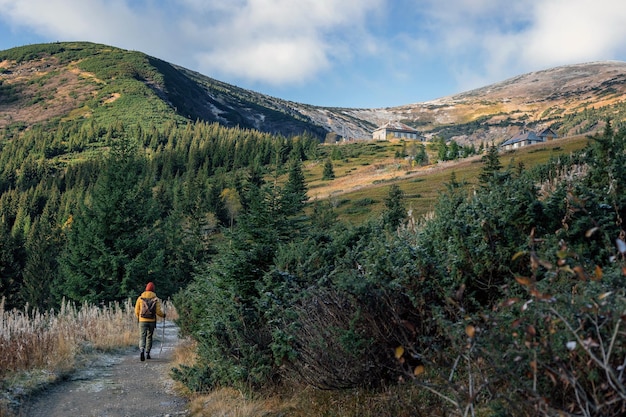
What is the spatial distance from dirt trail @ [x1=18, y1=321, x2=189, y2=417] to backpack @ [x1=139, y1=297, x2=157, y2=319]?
90 centimetres

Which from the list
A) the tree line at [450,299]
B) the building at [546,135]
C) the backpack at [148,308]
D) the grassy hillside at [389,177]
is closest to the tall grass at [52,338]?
the backpack at [148,308]

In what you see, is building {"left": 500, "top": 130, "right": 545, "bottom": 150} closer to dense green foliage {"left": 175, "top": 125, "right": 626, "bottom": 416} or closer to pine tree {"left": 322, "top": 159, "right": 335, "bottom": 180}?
pine tree {"left": 322, "top": 159, "right": 335, "bottom": 180}

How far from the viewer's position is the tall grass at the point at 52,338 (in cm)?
718

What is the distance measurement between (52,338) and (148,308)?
177 cm

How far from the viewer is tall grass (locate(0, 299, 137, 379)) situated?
7.18 m

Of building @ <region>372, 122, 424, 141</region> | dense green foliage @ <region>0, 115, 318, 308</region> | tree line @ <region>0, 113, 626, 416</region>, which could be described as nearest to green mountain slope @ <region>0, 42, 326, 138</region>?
dense green foliage @ <region>0, 115, 318, 308</region>

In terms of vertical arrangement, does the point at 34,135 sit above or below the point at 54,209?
above

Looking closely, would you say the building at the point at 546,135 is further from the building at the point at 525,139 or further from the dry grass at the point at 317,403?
the dry grass at the point at 317,403

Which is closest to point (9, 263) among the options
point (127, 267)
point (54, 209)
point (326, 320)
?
point (127, 267)

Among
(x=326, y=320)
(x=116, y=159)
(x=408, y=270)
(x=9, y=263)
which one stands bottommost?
(x=9, y=263)

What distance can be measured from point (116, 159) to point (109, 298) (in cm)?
609

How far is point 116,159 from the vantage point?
67.1 feet

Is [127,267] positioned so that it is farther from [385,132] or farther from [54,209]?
[385,132]

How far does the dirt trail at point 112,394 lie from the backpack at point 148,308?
901 mm
